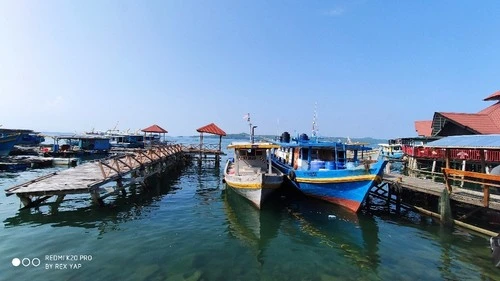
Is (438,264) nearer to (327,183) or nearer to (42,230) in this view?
(327,183)

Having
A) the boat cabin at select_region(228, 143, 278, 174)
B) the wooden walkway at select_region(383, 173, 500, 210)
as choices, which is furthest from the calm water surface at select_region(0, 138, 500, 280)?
the boat cabin at select_region(228, 143, 278, 174)

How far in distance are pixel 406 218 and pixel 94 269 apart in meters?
15.5

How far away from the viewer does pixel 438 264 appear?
9586 millimetres

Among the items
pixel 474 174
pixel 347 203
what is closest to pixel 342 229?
pixel 347 203

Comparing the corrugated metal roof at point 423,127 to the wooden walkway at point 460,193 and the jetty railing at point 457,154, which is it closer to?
the jetty railing at point 457,154

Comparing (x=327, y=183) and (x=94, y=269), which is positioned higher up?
(x=327, y=183)

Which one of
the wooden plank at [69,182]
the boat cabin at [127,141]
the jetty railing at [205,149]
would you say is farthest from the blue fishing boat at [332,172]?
the boat cabin at [127,141]

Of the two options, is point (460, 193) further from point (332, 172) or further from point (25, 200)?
point (25, 200)

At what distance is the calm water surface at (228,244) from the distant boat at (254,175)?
1.09m

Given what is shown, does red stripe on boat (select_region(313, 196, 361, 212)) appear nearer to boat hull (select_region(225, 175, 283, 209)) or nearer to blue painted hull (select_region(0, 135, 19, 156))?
boat hull (select_region(225, 175, 283, 209))

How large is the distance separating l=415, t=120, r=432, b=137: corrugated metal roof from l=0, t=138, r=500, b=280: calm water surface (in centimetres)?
3809

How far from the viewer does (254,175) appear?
51.6 ft

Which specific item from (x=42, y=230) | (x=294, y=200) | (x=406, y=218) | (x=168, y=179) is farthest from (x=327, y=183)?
(x=168, y=179)

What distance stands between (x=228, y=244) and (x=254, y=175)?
5.42 metres
